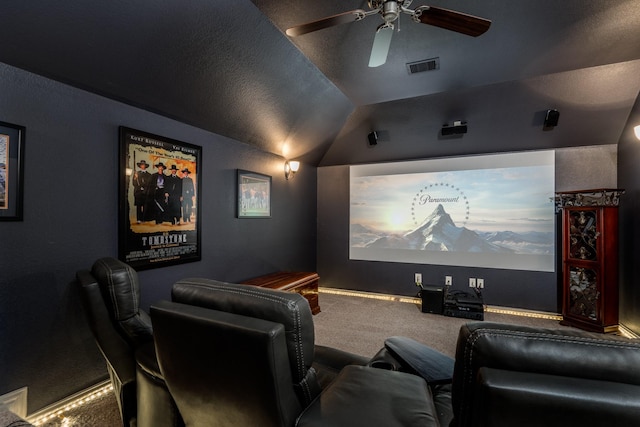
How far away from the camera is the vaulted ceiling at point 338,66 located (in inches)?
73.4

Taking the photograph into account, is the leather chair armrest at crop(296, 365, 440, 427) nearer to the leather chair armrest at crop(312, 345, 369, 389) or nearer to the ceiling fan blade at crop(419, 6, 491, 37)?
the leather chair armrest at crop(312, 345, 369, 389)

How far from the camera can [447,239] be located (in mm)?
4469

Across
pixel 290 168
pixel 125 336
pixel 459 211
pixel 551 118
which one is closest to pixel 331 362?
pixel 125 336

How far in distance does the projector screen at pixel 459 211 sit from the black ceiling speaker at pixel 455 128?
2.26ft

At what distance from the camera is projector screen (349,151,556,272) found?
398 centimetres

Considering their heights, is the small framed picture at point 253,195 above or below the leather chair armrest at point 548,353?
above

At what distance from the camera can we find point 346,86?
338 centimetres

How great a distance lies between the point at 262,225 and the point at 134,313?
254cm

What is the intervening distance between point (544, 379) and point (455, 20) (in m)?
1.95

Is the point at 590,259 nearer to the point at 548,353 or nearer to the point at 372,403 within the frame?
the point at 548,353

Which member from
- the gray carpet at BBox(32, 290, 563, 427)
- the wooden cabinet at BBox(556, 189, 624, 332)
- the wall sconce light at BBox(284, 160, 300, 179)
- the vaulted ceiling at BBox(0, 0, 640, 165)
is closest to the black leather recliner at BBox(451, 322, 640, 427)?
the gray carpet at BBox(32, 290, 563, 427)

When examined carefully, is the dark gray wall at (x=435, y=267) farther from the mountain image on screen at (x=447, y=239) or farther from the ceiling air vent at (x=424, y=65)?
the ceiling air vent at (x=424, y=65)

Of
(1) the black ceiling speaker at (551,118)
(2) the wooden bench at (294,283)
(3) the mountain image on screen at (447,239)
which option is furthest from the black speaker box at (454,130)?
(2) the wooden bench at (294,283)

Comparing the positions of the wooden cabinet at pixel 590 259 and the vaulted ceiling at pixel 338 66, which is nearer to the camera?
the vaulted ceiling at pixel 338 66
